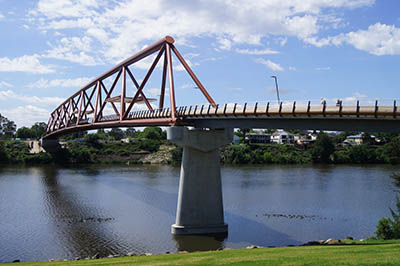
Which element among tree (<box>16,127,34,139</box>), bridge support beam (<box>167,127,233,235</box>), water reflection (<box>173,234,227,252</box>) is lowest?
water reflection (<box>173,234,227,252</box>)

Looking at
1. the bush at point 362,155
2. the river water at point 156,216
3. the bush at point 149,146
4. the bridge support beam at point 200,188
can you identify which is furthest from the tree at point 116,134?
the bridge support beam at point 200,188

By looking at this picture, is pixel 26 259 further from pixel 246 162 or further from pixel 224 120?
pixel 246 162

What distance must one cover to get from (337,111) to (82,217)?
20499mm

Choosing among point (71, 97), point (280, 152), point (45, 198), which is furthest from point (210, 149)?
point (280, 152)

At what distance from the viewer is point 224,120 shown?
25.6 m

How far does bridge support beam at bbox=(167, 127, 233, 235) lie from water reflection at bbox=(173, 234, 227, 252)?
31.2 inches

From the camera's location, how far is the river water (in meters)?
22.4

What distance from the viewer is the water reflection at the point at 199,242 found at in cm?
2177

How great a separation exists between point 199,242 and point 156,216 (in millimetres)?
6820

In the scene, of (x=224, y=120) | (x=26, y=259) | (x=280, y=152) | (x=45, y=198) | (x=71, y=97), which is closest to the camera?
(x=26, y=259)

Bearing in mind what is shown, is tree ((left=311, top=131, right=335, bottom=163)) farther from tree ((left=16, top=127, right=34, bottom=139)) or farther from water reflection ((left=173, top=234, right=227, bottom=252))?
tree ((left=16, top=127, right=34, bottom=139))

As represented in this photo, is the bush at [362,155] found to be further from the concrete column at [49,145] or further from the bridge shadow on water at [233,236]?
the concrete column at [49,145]

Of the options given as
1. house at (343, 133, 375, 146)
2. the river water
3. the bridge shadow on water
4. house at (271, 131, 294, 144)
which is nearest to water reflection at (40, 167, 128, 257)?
the river water

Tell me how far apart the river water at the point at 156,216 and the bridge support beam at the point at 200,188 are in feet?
4.00
